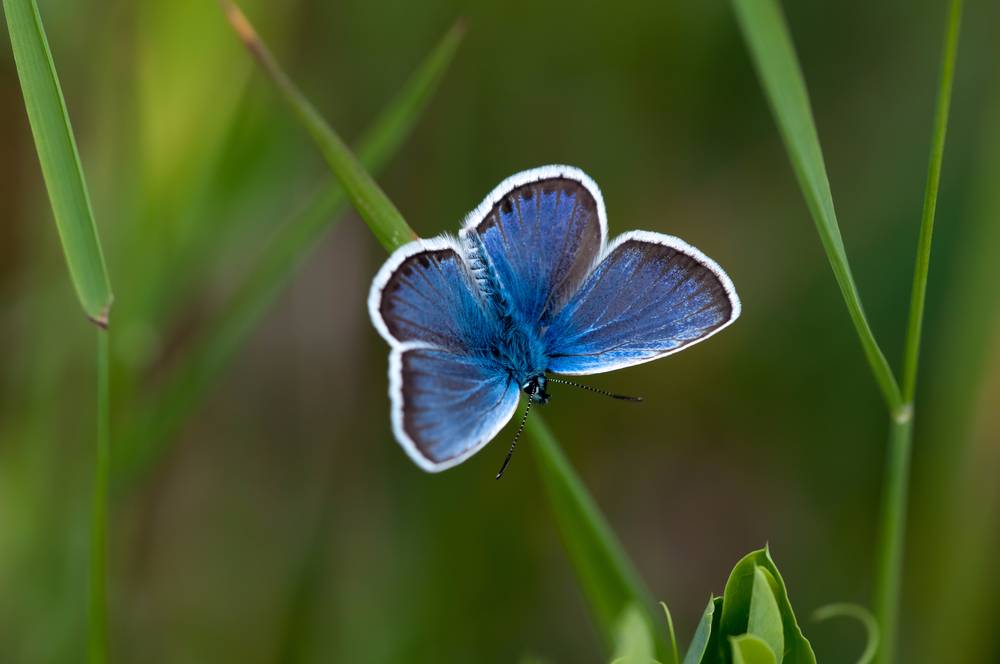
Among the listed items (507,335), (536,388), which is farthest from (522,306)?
(536,388)

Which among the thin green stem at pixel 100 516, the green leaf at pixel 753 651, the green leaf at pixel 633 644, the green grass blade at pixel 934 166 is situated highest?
the thin green stem at pixel 100 516

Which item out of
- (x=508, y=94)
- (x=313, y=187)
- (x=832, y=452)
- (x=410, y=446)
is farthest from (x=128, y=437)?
(x=832, y=452)

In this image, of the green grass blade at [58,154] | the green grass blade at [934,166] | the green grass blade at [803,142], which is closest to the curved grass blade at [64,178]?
the green grass blade at [58,154]

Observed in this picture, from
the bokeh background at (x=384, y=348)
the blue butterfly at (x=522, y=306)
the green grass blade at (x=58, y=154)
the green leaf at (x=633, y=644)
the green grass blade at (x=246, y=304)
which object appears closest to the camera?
the green leaf at (x=633, y=644)

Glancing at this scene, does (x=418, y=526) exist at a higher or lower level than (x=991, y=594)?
higher

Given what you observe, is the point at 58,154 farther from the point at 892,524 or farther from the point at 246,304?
the point at 892,524

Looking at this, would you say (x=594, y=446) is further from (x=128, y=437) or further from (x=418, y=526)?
(x=128, y=437)

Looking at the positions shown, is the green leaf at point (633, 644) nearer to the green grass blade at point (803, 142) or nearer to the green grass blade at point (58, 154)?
the green grass blade at point (803, 142)
